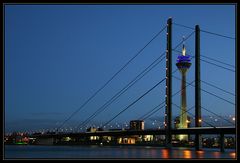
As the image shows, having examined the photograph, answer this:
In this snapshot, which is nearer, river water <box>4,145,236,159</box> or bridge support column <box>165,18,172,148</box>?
river water <box>4,145,236,159</box>

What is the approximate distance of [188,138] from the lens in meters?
122

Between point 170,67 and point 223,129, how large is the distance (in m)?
10.4

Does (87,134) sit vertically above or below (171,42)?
below

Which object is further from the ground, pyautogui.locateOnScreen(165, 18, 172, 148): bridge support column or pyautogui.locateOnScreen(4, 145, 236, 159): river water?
pyautogui.locateOnScreen(165, 18, 172, 148): bridge support column

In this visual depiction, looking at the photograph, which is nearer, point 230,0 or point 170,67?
point 230,0

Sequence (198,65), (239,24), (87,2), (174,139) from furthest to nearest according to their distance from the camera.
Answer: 1. (174,139)
2. (198,65)
3. (239,24)
4. (87,2)

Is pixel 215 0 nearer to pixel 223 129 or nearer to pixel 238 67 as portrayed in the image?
pixel 238 67

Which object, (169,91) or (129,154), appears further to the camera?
(169,91)

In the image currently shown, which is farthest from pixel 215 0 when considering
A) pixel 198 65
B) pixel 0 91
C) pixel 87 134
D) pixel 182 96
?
pixel 182 96

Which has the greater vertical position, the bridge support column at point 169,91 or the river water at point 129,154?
the bridge support column at point 169,91

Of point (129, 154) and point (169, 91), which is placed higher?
point (169, 91)

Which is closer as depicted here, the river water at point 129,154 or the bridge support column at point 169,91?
the river water at point 129,154

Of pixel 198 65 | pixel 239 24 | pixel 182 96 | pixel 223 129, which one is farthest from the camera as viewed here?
pixel 182 96

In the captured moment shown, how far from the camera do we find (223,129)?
46406 mm
